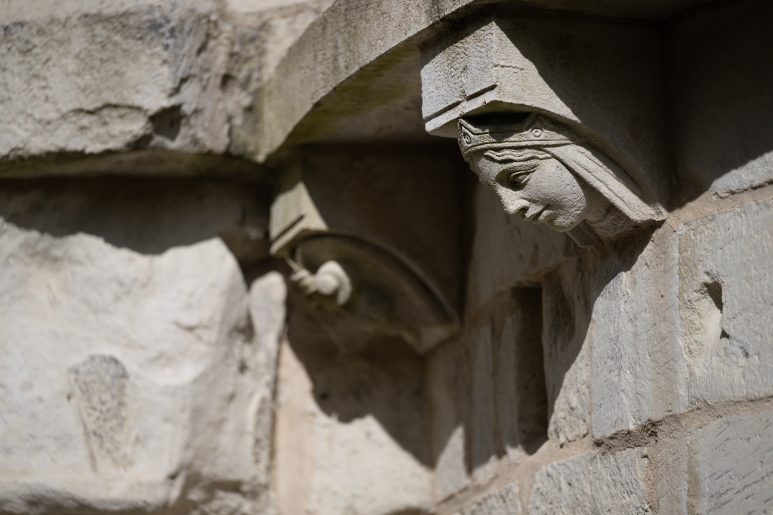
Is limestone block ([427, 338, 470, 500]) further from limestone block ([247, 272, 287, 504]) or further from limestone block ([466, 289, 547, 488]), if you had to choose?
limestone block ([247, 272, 287, 504])

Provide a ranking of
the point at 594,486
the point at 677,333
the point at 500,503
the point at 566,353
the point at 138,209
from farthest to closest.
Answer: the point at 138,209
the point at 500,503
the point at 566,353
the point at 594,486
the point at 677,333

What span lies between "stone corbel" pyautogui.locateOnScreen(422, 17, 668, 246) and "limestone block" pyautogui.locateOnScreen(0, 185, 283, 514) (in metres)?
0.96

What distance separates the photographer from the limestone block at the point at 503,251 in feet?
10.1

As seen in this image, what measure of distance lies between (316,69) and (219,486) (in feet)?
3.08

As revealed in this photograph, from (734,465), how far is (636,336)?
34cm

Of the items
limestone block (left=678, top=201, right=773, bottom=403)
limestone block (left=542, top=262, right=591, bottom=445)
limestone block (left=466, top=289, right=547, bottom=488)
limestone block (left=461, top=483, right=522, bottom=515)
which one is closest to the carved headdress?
limestone block (left=678, top=201, right=773, bottom=403)

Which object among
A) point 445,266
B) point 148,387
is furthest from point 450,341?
point 148,387

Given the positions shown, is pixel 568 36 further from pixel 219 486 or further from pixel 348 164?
pixel 219 486

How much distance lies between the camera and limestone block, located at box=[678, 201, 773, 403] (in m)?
2.49

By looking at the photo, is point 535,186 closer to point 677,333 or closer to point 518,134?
point 518,134

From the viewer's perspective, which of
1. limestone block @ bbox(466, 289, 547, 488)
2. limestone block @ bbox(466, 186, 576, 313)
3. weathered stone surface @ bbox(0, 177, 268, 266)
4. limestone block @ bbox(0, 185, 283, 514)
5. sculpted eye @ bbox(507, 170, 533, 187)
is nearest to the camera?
sculpted eye @ bbox(507, 170, 533, 187)

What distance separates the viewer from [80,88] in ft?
11.0

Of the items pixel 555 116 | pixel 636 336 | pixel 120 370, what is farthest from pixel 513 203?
pixel 120 370

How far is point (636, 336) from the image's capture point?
2.75m
